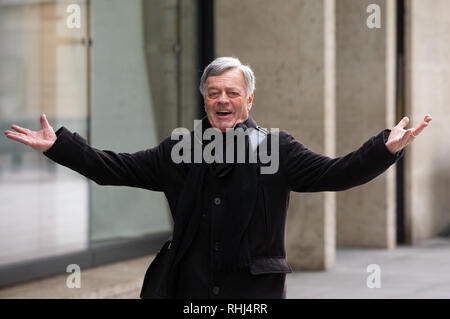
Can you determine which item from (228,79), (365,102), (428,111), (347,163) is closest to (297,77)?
(365,102)

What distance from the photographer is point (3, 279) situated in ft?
25.5

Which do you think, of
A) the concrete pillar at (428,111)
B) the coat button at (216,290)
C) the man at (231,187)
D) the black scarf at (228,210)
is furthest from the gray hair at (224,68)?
the concrete pillar at (428,111)

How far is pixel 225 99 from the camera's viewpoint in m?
3.40

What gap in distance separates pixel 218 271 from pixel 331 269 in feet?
23.5

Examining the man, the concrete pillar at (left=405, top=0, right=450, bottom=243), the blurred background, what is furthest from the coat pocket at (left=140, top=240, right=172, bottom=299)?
the concrete pillar at (left=405, top=0, right=450, bottom=243)

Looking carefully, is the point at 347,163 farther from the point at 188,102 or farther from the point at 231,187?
the point at 188,102

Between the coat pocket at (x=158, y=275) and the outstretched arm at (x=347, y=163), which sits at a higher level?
the outstretched arm at (x=347, y=163)

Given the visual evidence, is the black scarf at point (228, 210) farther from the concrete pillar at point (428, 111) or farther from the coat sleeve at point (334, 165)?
the concrete pillar at point (428, 111)

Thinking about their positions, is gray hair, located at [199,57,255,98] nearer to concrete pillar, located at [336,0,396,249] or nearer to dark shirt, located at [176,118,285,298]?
dark shirt, located at [176,118,285,298]

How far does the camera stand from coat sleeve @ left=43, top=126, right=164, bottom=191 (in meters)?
3.46

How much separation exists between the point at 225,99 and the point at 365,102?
8681 mm

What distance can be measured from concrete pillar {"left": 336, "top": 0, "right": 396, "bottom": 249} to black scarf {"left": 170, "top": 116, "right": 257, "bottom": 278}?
8577 mm

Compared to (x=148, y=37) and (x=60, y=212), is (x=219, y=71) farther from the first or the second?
(x=148, y=37)

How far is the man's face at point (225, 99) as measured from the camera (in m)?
3.41
